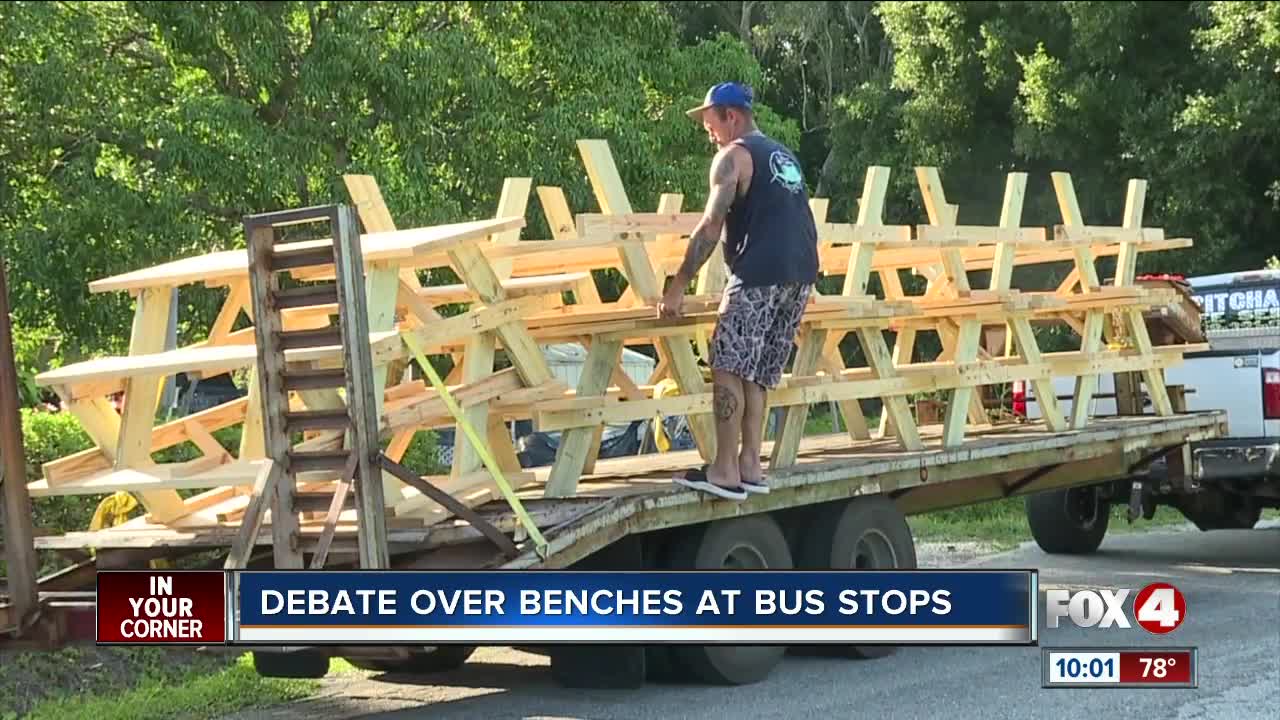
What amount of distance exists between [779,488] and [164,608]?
10.3ft

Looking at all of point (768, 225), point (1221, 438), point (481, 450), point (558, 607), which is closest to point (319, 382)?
point (481, 450)

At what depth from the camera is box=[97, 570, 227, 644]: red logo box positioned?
7066 mm

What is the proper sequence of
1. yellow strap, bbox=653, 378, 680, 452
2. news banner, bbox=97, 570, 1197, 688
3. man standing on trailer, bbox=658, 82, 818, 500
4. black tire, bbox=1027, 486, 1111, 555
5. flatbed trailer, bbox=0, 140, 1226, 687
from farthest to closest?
black tire, bbox=1027, 486, 1111, 555 < yellow strap, bbox=653, 378, 680, 452 < man standing on trailer, bbox=658, 82, 818, 500 < flatbed trailer, bbox=0, 140, 1226, 687 < news banner, bbox=97, 570, 1197, 688

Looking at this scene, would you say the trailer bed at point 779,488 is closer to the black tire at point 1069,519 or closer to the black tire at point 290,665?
the black tire at point 290,665

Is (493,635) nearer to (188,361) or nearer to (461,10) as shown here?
(188,361)

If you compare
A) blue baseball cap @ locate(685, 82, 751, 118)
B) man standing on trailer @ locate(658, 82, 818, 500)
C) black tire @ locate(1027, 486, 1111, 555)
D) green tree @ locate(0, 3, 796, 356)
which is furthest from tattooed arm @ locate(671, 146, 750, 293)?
black tire @ locate(1027, 486, 1111, 555)

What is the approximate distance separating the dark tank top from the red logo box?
281cm

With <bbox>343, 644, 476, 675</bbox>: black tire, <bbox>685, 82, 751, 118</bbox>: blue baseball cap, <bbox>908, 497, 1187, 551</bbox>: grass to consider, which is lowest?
<bbox>908, 497, 1187, 551</bbox>: grass

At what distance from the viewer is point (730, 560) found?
897 cm

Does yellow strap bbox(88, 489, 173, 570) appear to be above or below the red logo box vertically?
above

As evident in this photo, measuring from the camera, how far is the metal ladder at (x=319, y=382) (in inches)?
285

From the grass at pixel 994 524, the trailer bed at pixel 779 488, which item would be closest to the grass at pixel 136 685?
the trailer bed at pixel 779 488

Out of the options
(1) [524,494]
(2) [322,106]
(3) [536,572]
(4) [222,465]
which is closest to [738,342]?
(1) [524,494]

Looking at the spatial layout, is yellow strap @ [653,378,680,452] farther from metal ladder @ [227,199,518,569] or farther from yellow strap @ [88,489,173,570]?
metal ladder @ [227,199,518,569]
